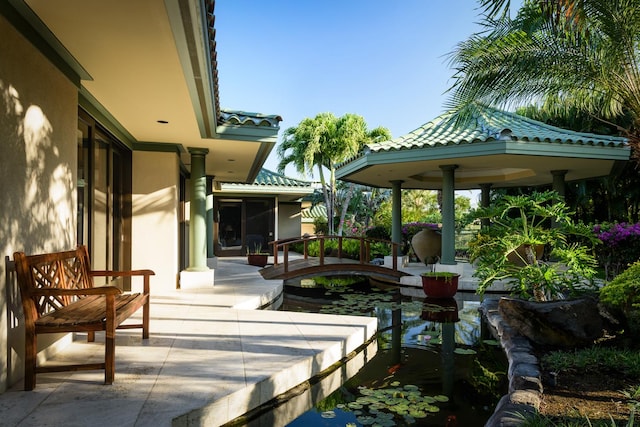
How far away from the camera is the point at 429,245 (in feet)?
38.1

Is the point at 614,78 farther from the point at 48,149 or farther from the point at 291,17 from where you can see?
the point at 291,17

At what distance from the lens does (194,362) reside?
11.3 ft

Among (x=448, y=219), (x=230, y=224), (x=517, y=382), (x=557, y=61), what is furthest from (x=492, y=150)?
(x=230, y=224)

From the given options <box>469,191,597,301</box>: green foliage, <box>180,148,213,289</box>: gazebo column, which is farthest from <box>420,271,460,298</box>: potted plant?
<box>180,148,213,289</box>: gazebo column

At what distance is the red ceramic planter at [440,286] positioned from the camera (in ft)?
26.1

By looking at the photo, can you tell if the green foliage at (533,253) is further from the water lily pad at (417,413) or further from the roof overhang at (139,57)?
the roof overhang at (139,57)

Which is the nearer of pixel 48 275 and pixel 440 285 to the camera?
pixel 48 275

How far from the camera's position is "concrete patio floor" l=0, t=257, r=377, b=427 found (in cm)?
251

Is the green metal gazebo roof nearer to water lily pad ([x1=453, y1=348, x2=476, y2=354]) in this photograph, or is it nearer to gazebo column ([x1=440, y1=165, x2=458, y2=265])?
gazebo column ([x1=440, y1=165, x2=458, y2=265])

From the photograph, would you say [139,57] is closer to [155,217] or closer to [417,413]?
[417,413]

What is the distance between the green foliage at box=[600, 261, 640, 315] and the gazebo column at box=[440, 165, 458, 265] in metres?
5.14

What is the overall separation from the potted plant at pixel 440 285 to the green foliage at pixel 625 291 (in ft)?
12.1

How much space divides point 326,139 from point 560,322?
45.8 feet

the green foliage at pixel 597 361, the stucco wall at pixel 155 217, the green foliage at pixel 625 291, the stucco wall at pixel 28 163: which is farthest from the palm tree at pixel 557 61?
the stucco wall at pixel 155 217
